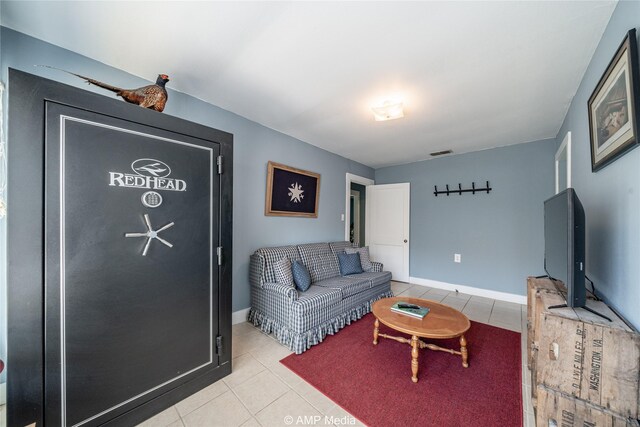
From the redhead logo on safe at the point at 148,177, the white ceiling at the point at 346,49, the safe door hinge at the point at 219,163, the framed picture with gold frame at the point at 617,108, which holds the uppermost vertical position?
the white ceiling at the point at 346,49

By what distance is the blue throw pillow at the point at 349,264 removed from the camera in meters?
3.38

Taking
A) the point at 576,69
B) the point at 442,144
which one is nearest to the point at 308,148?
the point at 442,144

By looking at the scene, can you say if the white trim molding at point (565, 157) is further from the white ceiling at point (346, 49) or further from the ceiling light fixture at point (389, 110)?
the ceiling light fixture at point (389, 110)

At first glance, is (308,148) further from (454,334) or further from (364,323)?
(454,334)

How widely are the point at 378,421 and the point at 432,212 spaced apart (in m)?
3.65

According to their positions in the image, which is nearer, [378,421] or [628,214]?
[628,214]

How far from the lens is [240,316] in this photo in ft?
9.21

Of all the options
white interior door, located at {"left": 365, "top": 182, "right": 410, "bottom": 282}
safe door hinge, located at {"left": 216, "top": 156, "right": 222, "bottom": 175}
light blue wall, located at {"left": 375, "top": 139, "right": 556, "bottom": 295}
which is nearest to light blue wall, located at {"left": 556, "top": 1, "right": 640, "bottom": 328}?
light blue wall, located at {"left": 375, "top": 139, "right": 556, "bottom": 295}

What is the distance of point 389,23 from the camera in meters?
1.44

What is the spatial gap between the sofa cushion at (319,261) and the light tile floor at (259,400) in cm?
102

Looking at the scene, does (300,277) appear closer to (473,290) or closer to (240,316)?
(240,316)

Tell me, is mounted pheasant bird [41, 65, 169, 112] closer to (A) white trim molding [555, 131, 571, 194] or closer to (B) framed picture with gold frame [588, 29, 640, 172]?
(B) framed picture with gold frame [588, 29, 640, 172]

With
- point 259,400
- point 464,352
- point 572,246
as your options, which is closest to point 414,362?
point 464,352

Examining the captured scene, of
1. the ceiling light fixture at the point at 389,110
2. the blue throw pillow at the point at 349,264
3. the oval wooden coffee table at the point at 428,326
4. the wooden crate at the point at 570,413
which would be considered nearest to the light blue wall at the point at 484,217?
the blue throw pillow at the point at 349,264
